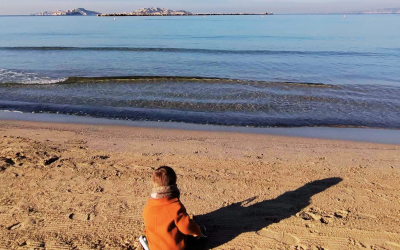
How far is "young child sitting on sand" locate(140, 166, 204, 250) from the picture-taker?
3.02 meters

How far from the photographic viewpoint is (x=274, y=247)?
11.2ft

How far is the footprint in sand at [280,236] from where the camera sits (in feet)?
11.4

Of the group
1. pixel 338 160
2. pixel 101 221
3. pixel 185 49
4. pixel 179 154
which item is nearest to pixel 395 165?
pixel 338 160

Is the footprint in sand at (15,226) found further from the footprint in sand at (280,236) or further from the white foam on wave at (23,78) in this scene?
the white foam on wave at (23,78)

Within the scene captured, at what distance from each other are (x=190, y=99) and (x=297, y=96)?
13.0ft

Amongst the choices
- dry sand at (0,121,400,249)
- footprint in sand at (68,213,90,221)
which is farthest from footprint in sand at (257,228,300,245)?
footprint in sand at (68,213,90,221)

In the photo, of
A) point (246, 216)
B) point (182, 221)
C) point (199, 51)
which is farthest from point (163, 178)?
point (199, 51)

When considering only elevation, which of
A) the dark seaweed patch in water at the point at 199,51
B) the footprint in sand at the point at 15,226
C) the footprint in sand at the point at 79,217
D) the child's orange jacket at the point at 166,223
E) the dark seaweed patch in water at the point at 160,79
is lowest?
the footprint in sand at the point at 15,226

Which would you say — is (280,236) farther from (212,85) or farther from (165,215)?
(212,85)

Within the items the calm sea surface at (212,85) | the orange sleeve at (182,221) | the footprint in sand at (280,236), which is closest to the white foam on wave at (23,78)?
the calm sea surface at (212,85)

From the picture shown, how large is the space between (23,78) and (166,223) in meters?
13.7

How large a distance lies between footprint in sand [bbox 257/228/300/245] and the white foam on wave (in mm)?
12293

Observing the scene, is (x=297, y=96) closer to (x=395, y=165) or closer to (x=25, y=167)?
(x=395, y=165)

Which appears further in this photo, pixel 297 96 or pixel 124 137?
pixel 297 96
